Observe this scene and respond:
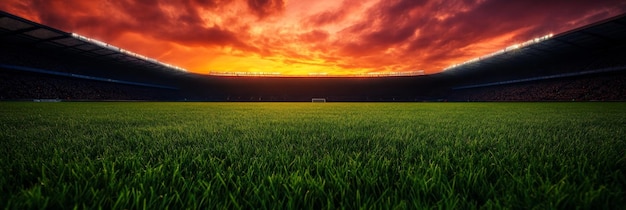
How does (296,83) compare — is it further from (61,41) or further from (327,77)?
(61,41)

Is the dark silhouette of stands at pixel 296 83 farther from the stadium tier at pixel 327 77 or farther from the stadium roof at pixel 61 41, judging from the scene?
the stadium roof at pixel 61 41

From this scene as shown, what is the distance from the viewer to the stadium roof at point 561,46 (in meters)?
17.2

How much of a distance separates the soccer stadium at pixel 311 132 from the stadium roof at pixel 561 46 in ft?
0.55

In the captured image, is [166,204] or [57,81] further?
[57,81]

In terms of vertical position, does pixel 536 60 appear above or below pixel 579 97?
above

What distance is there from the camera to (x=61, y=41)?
1992 cm

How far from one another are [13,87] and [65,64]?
519 centimetres

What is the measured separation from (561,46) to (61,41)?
39885 mm

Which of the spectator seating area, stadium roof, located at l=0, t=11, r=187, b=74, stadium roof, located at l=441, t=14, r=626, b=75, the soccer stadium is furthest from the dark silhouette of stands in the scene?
stadium roof, located at l=0, t=11, r=187, b=74

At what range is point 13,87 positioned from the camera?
66.7ft

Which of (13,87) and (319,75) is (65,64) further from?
(319,75)

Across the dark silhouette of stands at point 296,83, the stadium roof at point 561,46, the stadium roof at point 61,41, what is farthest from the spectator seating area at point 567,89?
the stadium roof at point 61,41

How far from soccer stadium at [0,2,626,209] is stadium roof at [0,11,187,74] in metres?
0.13

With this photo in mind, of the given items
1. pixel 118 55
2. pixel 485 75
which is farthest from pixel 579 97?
pixel 118 55
